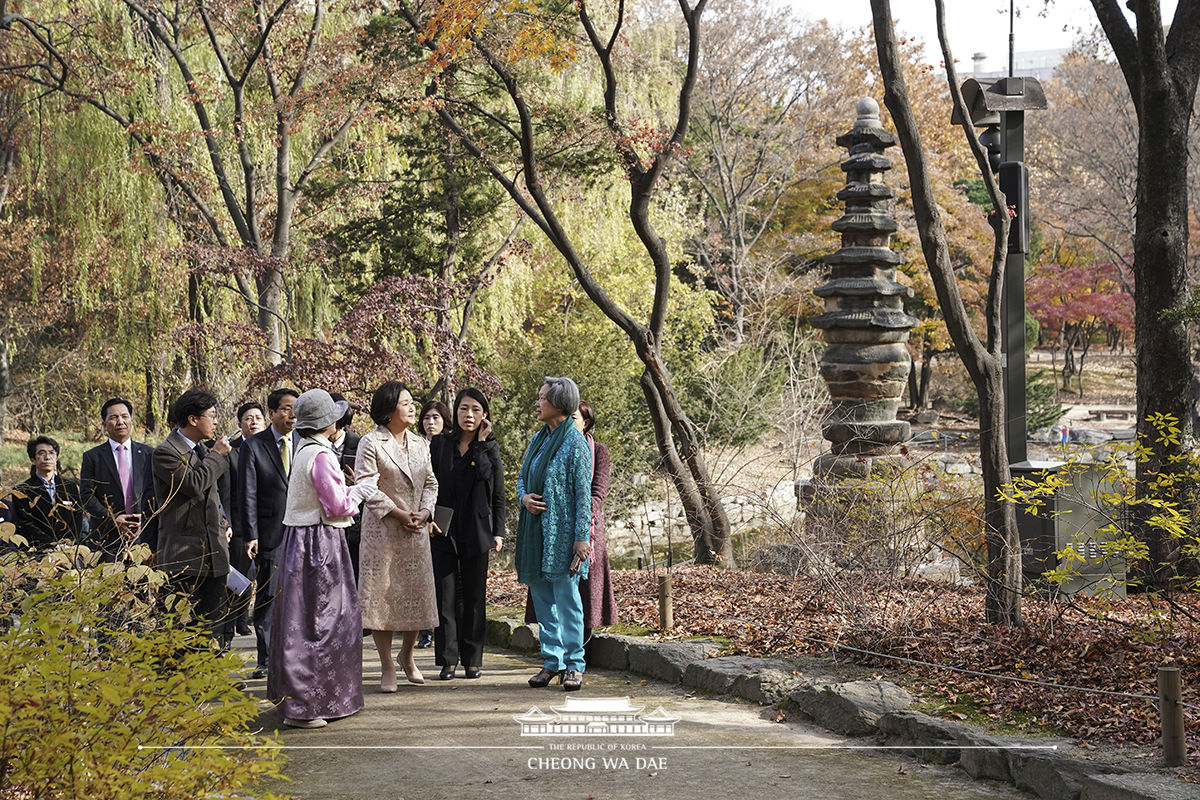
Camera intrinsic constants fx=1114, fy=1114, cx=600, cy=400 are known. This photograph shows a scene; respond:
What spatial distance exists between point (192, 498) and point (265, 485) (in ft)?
3.22

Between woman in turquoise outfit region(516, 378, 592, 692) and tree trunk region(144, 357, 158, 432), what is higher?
tree trunk region(144, 357, 158, 432)

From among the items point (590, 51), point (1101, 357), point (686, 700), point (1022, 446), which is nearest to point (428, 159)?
point (590, 51)

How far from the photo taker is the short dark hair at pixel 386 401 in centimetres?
Answer: 631

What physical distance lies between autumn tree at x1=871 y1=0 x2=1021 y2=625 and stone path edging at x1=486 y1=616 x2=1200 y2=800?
1.18 metres

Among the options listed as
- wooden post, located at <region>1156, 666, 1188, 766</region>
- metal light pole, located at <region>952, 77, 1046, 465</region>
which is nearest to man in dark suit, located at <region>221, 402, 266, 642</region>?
metal light pole, located at <region>952, 77, 1046, 465</region>

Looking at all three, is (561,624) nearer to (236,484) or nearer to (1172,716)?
(236,484)

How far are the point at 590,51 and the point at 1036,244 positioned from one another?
73.7ft

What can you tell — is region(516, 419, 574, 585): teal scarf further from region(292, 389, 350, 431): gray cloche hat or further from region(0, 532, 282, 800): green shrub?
region(0, 532, 282, 800): green shrub

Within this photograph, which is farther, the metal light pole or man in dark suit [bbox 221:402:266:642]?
the metal light pole

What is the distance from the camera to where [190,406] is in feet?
20.0

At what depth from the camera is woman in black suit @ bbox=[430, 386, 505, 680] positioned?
6875mm

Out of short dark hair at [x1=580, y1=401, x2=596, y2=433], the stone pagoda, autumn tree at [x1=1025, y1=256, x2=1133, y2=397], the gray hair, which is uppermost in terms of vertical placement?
autumn tree at [x1=1025, y1=256, x2=1133, y2=397]

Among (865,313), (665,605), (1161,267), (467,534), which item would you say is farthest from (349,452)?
(865,313)

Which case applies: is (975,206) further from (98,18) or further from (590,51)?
(98,18)
